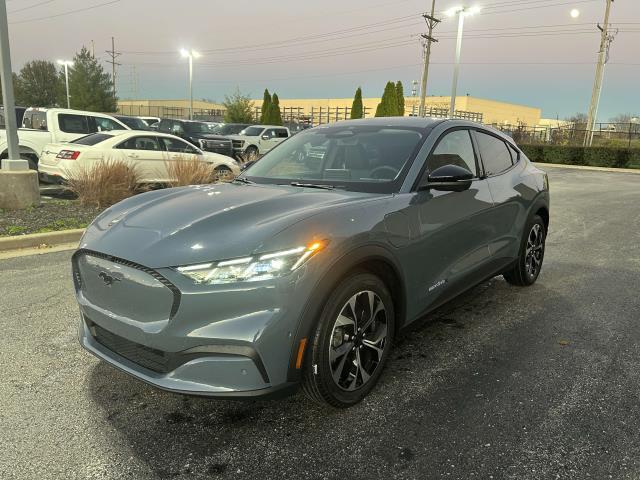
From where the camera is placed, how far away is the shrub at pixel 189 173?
9906 mm

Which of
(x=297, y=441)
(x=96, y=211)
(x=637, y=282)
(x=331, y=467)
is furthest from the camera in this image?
(x=96, y=211)

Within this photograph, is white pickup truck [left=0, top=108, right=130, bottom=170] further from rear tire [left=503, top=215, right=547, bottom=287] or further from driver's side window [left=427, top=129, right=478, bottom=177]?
rear tire [left=503, top=215, right=547, bottom=287]

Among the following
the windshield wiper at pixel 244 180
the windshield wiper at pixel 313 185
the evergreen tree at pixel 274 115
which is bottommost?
the windshield wiper at pixel 244 180

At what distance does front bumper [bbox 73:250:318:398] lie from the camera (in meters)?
2.37

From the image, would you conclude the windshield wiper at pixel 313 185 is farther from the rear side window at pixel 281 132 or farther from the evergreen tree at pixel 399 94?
the evergreen tree at pixel 399 94

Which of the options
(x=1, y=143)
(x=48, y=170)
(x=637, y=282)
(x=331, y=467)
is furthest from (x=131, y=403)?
(x=1, y=143)

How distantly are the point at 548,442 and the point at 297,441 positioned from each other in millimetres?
1330

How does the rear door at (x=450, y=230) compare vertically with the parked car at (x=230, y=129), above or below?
below

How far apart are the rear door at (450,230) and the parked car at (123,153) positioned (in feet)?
24.5

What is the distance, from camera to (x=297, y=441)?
2656mm

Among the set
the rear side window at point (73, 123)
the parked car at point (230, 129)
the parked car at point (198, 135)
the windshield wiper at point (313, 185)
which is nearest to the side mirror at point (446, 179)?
the windshield wiper at point (313, 185)

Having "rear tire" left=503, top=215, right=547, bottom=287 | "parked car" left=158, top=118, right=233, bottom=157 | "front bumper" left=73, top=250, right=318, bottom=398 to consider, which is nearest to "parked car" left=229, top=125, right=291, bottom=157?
"parked car" left=158, top=118, right=233, bottom=157

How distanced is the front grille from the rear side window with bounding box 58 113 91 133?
37.8 ft

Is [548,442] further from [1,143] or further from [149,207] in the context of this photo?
[1,143]
